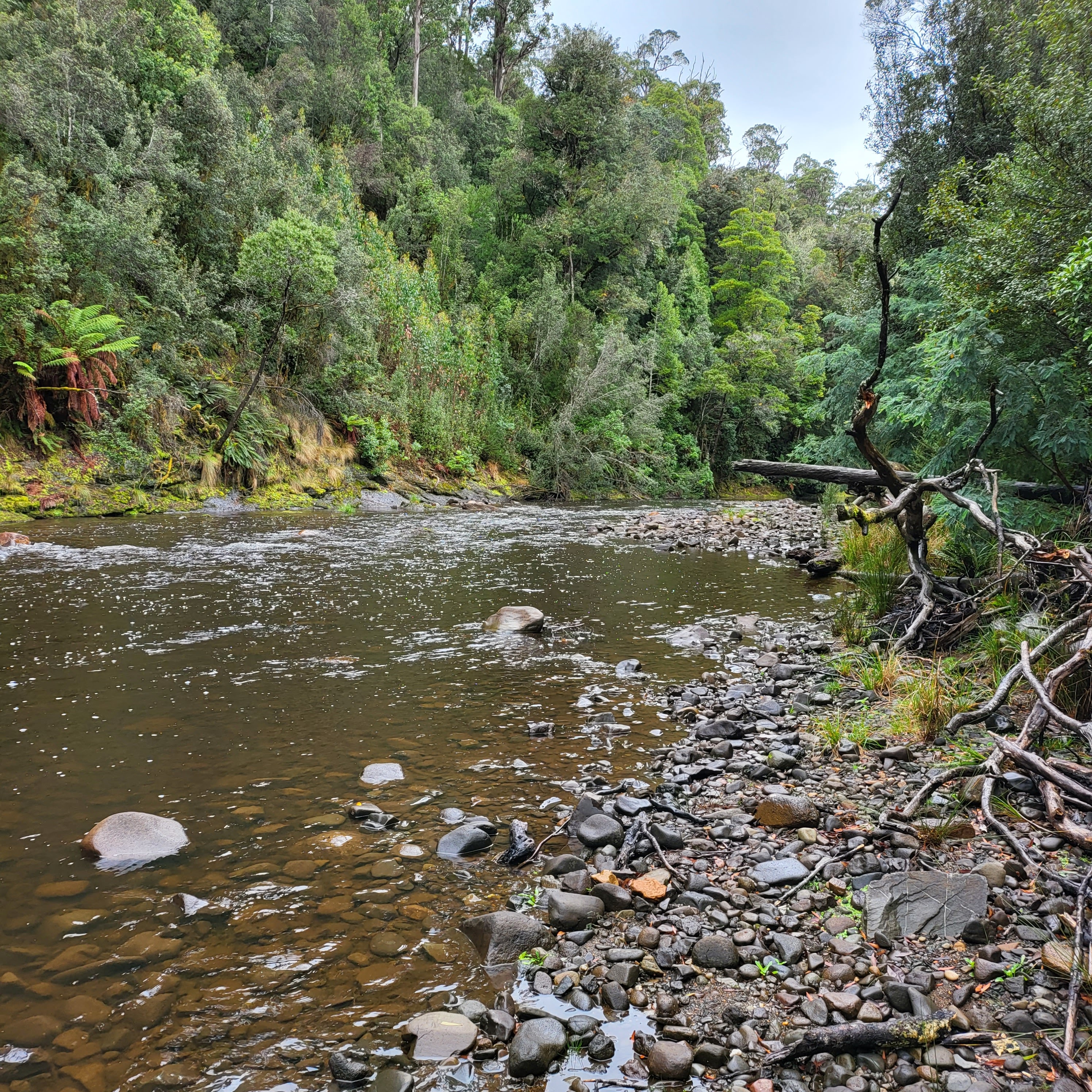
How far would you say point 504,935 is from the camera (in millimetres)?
2311

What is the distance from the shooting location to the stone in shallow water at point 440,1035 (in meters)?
1.84

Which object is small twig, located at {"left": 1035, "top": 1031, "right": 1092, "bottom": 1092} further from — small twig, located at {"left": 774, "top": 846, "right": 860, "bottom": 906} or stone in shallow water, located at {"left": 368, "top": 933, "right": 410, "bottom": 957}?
stone in shallow water, located at {"left": 368, "top": 933, "right": 410, "bottom": 957}

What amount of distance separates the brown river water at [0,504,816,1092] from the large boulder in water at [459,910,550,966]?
73 millimetres

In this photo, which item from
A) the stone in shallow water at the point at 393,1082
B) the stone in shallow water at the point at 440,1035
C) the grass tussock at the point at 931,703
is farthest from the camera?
the grass tussock at the point at 931,703

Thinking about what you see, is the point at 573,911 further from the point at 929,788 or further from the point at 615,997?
the point at 929,788

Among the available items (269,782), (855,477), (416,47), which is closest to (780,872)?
(269,782)

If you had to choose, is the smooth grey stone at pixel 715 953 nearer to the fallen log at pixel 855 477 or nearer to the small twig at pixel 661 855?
the small twig at pixel 661 855

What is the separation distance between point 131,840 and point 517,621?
4.29m

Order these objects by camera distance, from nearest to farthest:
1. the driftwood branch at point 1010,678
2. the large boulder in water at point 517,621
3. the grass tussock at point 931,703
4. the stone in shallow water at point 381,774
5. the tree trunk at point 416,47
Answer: the driftwood branch at point 1010,678, the stone in shallow water at point 381,774, the grass tussock at point 931,703, the large boulder in water at point 517,621, the tree trunk at point 416,47

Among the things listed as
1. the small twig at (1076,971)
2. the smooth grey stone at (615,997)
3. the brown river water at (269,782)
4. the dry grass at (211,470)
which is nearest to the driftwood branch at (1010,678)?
the small twig at (1076,971)

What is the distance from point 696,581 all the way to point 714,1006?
805cm

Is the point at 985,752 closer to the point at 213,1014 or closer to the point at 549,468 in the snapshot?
the point at 213,1014

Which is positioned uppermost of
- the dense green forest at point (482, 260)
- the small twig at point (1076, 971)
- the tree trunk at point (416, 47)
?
the tree trunk at point (416, 47)

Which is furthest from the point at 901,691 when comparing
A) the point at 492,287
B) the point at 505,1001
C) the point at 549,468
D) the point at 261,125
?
the point at 492,287
